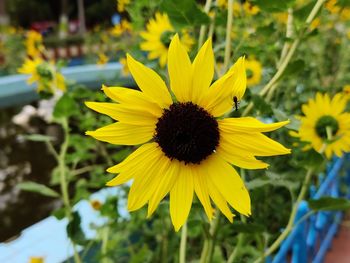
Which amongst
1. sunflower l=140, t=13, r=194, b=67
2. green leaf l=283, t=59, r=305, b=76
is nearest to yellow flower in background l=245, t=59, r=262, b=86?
sunflower l=140, t=13, r=194, b=67

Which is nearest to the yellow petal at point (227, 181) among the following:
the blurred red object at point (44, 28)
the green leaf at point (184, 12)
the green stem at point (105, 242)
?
the green leaf at point (184, 12)

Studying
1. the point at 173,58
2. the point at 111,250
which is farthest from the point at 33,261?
the point at 173,58

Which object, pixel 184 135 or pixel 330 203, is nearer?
pixel 184 135

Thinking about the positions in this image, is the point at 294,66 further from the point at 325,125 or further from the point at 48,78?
the point at 48,78

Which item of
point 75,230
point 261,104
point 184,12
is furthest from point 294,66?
Answer: point 75,230

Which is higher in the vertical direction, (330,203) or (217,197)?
(217,197)

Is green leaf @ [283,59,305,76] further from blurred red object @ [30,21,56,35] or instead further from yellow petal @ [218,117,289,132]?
blurred red object @ [30,21,56,35]

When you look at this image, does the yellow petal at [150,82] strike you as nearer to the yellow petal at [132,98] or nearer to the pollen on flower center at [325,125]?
the yellow petal at [132,98]
